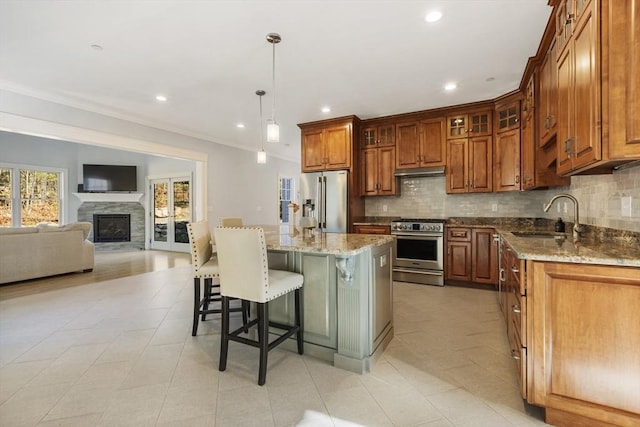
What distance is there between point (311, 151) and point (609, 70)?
13.5 ft

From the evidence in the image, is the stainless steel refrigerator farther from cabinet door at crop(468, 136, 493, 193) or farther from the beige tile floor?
the beige tile floor

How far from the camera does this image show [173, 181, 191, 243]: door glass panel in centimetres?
768

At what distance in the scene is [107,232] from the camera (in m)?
8.27

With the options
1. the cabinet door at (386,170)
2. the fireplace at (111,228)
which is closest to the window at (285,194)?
the cabinet door at (386,170)

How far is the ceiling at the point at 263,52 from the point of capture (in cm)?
227

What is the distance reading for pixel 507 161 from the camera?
4.07 meters

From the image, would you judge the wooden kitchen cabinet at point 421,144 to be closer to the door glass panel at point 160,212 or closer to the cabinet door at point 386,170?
the cabinet door at point 386,170

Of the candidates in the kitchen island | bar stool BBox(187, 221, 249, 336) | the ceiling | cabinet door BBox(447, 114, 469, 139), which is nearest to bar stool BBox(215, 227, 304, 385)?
the kitchen island

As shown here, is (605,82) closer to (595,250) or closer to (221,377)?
(595,250)

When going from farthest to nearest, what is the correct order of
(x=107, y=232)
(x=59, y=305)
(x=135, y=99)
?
(x=107, y=232)
(x=135, y=99)
(x=59, y=305)

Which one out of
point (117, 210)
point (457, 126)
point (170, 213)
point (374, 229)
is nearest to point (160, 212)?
point (170, 213)

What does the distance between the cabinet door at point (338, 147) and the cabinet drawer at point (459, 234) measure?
1.84 meters

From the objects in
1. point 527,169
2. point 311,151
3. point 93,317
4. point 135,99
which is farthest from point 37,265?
point 527,169

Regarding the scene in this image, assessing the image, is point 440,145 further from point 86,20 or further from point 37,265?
point 37,265
